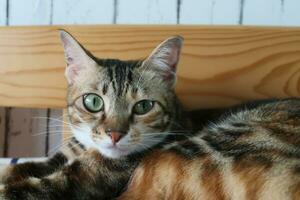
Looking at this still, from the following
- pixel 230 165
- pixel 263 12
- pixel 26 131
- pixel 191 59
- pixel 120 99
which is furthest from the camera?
pixel 26 131

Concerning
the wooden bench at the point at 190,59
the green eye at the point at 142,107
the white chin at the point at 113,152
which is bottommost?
the white chin at the point at 113,152

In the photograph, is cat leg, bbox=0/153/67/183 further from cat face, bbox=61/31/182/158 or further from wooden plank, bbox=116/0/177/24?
wooden plank, bbox=116/0/177/24

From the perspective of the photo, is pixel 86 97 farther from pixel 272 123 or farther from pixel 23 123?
pixel 23 123

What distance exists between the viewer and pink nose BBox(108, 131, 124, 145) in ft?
3.40

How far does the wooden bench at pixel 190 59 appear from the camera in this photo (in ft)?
4.59

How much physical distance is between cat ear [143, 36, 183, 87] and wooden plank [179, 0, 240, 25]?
426 millimetres

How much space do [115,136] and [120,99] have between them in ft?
0.41

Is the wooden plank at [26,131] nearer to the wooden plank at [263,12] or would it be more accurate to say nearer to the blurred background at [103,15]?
the blurred background at [103,15]

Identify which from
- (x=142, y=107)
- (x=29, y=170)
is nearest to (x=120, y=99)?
(x=142, y=107)

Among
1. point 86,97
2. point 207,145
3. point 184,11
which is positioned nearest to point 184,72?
point 184,11

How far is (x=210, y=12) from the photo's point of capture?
1585 mm

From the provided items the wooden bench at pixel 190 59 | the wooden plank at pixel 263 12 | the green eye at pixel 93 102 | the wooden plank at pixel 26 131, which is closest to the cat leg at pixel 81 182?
the green eye at pixel 93 102

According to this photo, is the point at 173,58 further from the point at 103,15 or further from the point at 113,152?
the point at 103,15

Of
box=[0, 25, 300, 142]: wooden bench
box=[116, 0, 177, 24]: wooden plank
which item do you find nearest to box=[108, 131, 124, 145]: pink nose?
box=[0, 25, 300, 142]: wooden bench
